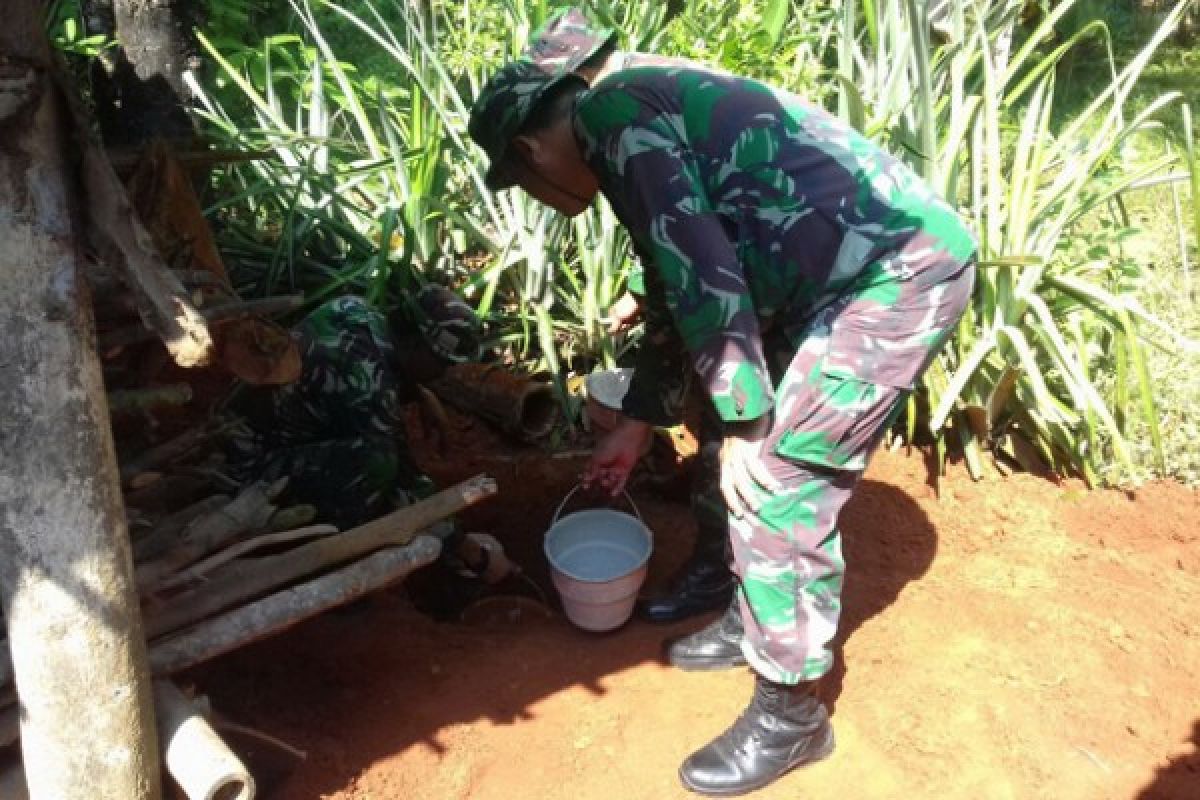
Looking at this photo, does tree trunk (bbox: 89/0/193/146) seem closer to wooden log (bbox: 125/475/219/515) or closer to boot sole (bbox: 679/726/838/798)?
wooden log (bbox: 125/475/219/515)

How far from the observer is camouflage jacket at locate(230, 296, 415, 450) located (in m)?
2.66

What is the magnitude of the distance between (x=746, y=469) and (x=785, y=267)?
0.38 metres

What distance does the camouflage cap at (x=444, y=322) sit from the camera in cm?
280

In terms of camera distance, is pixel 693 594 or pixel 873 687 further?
pixel 693 594

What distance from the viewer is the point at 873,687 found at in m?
2.47

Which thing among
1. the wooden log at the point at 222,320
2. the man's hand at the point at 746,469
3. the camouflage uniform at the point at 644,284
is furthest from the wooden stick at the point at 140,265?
the man's hand at the point at 746,469

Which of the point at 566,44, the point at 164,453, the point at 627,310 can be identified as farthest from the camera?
the point at 627,310

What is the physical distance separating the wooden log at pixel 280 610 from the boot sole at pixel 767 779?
0.73 m

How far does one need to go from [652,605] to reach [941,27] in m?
2.57

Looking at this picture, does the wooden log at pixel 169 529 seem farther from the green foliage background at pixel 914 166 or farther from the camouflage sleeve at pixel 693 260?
the green foliage background at pixel 914 166

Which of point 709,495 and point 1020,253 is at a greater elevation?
point 1020,253

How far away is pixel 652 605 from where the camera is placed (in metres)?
2.75

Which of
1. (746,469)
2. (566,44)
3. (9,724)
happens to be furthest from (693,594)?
(9,724)

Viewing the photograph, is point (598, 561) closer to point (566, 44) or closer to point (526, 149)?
point (526, 149)
